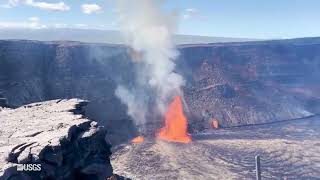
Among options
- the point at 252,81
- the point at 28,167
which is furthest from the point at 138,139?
the point at 28,167

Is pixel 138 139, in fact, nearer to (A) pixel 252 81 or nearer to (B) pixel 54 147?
(B) pixel 54 147

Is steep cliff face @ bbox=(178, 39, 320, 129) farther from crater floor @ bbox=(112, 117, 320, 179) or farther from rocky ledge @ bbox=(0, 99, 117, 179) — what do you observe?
rocky ledge @ bbox=(0, 99, 117, 179)

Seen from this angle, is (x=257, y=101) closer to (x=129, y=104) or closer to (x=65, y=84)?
(x=129, y=104)

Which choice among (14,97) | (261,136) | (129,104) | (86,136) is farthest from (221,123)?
(86,136)

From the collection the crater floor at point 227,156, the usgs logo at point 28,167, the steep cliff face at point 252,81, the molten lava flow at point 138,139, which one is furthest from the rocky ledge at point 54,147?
the steep cliff face at point 252,81

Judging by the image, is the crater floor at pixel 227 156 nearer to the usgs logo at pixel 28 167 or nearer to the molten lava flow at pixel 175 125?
the molten lava flow at pixel 175 125

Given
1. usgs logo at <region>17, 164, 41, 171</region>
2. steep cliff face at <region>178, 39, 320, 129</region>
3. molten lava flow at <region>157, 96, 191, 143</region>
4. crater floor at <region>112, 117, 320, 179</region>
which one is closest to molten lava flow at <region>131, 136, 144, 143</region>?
crater floor at <region>112, 117, 320, 179</region>
